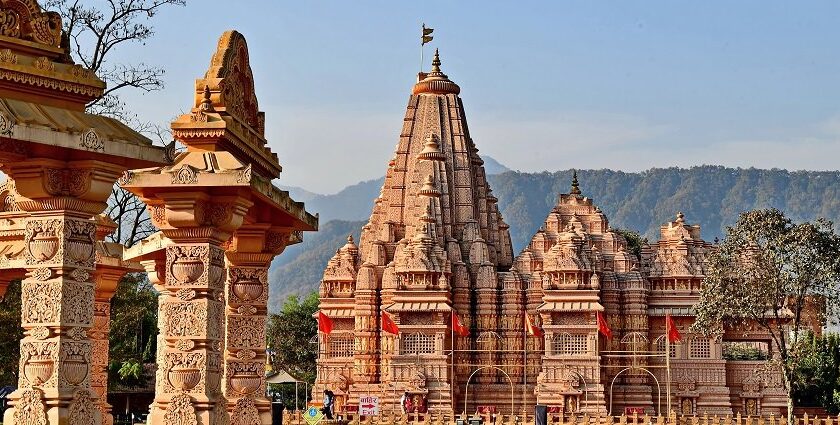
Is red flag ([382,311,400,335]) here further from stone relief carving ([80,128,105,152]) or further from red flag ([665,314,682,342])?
stone relief carving ([80,128,105,152])

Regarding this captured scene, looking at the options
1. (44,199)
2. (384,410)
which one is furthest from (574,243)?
(44,199)

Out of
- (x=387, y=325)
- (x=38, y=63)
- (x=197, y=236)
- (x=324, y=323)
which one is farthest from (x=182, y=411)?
(x=324, y=323)

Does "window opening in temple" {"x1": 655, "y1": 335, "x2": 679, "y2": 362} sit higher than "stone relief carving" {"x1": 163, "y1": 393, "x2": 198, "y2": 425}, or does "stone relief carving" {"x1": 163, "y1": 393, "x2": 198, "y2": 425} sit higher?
"window opening in temple" {"x1": 655, "y1": 335, "x2": 679, "y2": 362}

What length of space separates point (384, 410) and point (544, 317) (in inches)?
226

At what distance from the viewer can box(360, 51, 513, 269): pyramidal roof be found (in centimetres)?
4609

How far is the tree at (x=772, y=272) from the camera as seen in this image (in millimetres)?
34500

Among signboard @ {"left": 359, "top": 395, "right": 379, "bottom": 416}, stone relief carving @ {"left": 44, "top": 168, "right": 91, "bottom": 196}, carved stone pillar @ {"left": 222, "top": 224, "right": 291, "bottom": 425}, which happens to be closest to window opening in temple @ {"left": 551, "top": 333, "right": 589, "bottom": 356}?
signboard @ {"left": 359, "top": 395, "right": 379, "bottom": 416}

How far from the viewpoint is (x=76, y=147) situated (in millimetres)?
10391

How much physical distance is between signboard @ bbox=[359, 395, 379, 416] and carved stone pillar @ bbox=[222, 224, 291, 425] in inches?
977

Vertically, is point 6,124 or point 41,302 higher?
point 6,124

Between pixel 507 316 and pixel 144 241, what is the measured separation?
3048cm

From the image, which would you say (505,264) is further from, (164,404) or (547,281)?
(164,404)

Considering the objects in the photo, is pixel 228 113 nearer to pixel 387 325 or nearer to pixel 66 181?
pixel 66 181

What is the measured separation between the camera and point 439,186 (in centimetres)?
4631
